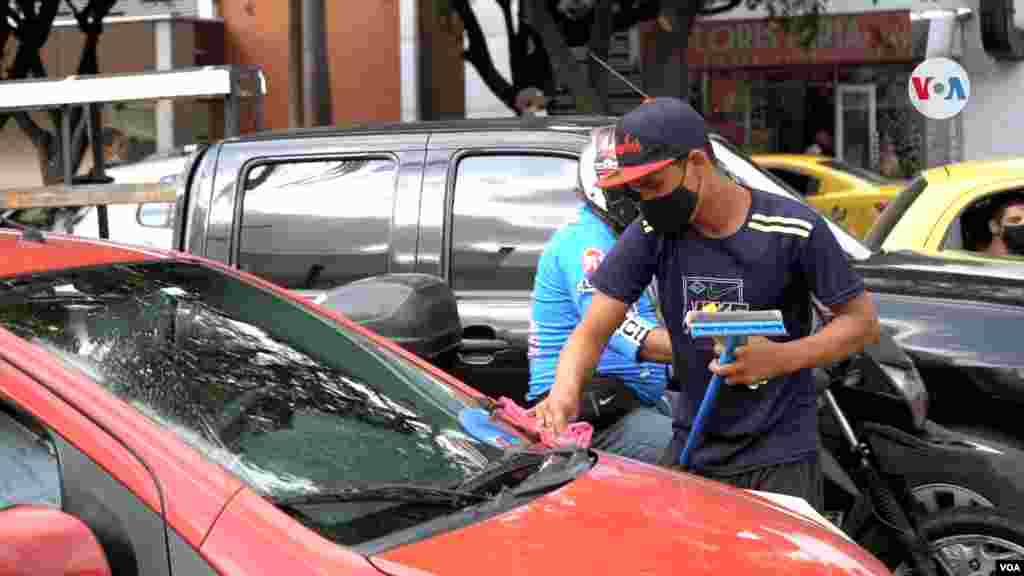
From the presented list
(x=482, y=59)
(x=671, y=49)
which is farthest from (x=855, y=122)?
(x=671, y=49)

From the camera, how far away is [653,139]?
3.82 meters

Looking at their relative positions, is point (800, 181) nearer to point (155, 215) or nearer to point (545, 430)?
point (155, 215)

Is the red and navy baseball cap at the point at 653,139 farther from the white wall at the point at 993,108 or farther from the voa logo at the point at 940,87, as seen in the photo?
the white wall at the point at 993,108

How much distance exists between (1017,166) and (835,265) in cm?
324

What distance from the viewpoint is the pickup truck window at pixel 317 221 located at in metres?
5.79

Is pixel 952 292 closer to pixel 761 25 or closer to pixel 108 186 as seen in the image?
pixel 108 186

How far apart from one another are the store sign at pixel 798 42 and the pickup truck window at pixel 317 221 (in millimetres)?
17854

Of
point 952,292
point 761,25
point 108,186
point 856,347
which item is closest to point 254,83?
point 108,186

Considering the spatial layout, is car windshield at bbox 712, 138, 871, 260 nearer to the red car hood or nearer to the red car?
the red car

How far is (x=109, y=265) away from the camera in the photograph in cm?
361

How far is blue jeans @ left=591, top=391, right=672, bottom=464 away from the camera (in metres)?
4.53

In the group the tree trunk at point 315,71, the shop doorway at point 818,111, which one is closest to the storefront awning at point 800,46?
the shop doorway at point 818,111

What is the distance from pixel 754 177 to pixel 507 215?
929mm

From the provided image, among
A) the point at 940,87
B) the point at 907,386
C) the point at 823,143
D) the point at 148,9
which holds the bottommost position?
the point at 823,143
